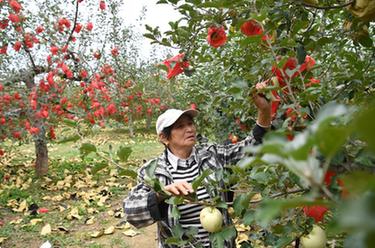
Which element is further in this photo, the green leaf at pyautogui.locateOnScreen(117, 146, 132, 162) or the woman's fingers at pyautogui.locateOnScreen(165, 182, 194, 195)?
the woman's fingers at pyautogui.locateOnScreen(165, 182, 194, 195)

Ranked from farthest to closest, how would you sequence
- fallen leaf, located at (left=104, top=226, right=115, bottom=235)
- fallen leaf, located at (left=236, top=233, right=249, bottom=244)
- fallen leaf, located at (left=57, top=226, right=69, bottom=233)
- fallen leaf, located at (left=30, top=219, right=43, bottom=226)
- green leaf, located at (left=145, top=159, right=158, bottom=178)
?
fallen leaf, located at (left=30, top=219, right=43, bottom=226)
fallen leaf, located at (left=57, top=226, right=69, bottom=233)
fallen leaf, located at (left=104, top=226, right=115, bottom=235)
fallen leaf, located at (left=236, top=233, right=249, bottom=244)
green leaf, located at (left=145, top=159, right=158, bottom=178)

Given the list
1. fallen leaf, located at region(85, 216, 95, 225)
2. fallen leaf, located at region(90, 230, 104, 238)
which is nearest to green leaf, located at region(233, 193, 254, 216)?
fallen leaf, located at region(90, 230, 104, 238)

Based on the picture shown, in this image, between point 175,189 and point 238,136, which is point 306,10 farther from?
point 238,136

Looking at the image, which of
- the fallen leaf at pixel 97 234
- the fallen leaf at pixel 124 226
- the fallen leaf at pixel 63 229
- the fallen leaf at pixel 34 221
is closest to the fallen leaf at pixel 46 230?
the fallen leaf at pixel 63 229

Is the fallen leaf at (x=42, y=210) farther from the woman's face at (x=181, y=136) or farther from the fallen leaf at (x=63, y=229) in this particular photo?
the woman's face at (x=181, y=136)

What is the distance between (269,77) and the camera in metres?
1.28

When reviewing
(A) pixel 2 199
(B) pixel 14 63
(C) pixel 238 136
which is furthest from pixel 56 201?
(C) pixel 238 136

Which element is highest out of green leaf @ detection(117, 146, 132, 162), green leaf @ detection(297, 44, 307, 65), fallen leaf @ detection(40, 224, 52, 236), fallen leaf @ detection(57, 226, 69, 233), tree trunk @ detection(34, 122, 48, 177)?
green leaf @ detection(297, 44, 307, 65)

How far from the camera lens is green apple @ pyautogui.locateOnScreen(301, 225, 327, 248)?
1.02 m

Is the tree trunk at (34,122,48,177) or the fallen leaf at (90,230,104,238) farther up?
the tree trunk at (34,122,48,177)

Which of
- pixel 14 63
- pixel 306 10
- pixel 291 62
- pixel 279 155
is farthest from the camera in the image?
pixel 14 63

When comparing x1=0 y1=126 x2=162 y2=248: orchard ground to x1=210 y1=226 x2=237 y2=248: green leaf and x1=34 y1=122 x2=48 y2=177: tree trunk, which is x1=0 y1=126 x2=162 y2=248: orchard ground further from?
x1=210 y1=226 x2=237 y2=248: green leaf

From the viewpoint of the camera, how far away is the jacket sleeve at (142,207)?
166 cm

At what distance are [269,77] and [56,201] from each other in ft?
14.9
